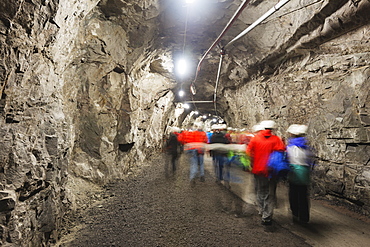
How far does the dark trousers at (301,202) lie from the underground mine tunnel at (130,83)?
188 cm

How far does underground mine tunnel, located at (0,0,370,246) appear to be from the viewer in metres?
2.30

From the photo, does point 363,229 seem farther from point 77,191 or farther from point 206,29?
point 206,29

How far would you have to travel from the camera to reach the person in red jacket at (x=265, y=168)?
341 centimetres

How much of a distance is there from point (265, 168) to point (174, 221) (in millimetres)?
2060

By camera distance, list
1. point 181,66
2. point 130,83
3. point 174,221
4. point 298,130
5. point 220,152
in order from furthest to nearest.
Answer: point 181,66, point 130,83, point 220,152, point 298,130, point 174,221

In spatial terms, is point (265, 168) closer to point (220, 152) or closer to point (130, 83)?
point (220, 152)

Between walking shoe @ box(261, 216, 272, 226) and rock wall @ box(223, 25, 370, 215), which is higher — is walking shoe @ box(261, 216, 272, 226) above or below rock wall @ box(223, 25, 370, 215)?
below

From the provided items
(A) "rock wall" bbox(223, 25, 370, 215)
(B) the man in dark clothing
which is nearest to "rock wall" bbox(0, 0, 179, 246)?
(B) the man in dark clothing

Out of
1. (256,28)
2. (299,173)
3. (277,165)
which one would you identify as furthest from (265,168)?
(256,28)

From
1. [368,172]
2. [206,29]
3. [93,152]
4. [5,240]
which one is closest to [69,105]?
[93,152]

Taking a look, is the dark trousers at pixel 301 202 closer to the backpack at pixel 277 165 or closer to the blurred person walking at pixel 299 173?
the blurred person walking at pixel 299 173

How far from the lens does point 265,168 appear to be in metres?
3.45

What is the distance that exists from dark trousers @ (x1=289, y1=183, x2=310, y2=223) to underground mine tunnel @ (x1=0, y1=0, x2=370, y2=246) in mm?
1880

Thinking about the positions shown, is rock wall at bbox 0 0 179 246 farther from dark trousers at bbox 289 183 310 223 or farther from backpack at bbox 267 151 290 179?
dark trousers at bbox 289 183 310 223
